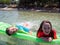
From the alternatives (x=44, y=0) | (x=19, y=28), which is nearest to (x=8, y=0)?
(x=44, y=0)

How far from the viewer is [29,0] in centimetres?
2548

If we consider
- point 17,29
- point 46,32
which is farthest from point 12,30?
point 46,32

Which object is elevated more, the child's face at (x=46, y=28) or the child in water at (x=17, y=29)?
the child's face at (x=46, y=28)

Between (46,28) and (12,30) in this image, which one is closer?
(46,28)

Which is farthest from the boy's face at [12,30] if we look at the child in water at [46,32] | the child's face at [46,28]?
the child's face at [46,28]

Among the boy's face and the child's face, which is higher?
the child's face

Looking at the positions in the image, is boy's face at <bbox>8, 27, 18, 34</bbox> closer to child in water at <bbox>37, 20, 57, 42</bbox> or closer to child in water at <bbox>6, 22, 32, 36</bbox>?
child in water at <bbox>6, 22, 32, 36</bbox>

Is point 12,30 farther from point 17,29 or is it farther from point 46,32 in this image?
point 46,32

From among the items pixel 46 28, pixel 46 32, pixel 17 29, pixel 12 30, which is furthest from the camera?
pixel 17 29

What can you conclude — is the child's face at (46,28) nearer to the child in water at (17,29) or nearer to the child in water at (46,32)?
the child in water at (46,32)

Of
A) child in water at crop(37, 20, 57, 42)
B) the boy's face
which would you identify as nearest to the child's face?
child in water at crop(37, 20, 57, 42)

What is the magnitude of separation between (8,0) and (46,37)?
2251 centimetres

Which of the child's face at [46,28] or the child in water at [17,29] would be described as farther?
the child in water at [17,29]

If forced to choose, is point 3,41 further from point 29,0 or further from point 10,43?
point 29,0
